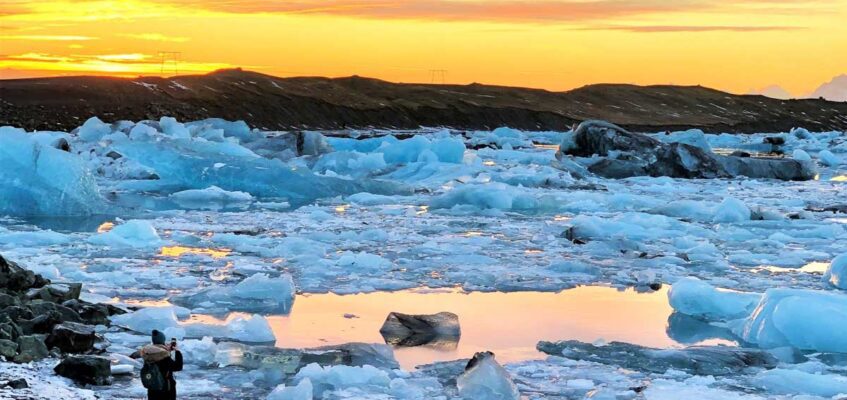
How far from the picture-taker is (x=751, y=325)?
7.25 m

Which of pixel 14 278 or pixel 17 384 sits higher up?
pixel 14 278

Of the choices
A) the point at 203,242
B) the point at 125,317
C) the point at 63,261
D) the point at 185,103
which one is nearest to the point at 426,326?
the point at 125,317

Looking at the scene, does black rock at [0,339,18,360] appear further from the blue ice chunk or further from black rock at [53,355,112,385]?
the blue ice chunk

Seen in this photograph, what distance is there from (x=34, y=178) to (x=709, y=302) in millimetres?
10077

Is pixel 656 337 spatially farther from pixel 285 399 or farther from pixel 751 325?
pixel 285 399

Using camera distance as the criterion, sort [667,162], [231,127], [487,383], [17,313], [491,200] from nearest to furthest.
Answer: [487,383] < [17,313] < [491,200] < [667,162] < [231,127]

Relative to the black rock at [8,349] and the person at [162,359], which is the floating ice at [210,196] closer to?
the black rock at [8,349]

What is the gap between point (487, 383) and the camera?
5547 millimetres

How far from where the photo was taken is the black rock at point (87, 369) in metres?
5.59

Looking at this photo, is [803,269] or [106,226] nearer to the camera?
[803,269]

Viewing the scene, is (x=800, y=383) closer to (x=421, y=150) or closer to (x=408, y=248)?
(x=408, y=248)

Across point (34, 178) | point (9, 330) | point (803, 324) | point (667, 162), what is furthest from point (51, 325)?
point (667, 162)

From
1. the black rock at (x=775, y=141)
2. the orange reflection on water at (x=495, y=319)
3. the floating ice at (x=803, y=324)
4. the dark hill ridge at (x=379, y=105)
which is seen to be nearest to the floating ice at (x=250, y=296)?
the orange reflection on water at (x=495, y=319)

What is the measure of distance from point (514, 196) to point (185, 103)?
52494mm
